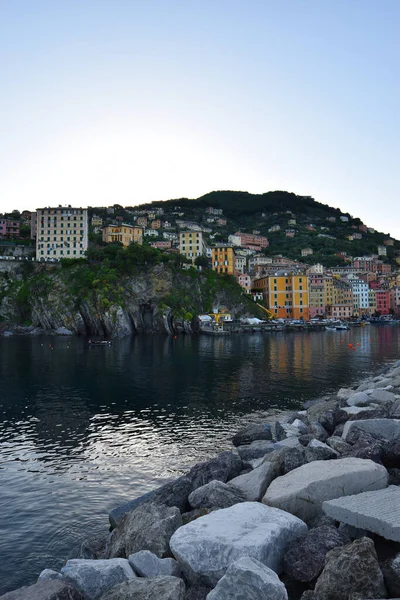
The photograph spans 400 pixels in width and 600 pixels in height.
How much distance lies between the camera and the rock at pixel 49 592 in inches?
263

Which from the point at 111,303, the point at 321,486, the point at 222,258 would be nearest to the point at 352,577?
the point at 321,486

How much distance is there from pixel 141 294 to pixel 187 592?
3761 inches

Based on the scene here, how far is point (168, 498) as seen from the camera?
10.8 m

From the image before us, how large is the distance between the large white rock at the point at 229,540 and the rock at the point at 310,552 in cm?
22

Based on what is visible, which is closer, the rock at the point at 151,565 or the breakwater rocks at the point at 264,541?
the breakwater rocks at the point at 264,541

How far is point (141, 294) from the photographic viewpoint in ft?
332

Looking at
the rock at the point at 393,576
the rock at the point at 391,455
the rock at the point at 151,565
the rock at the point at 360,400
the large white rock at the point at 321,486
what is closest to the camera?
the rock at the point at 393,576

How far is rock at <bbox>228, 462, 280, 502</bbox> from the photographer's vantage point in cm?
994

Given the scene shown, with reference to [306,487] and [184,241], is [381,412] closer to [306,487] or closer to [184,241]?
[306,487]

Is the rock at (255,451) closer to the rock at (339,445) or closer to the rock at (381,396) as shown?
the rock at (339,445)

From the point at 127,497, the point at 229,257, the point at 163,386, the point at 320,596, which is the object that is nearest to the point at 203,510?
the point at 320,596

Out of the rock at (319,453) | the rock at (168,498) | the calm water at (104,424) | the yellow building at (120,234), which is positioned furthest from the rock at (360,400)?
the yellow building at (120,234)

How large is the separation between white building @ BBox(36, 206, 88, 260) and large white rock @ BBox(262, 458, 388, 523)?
362 ft

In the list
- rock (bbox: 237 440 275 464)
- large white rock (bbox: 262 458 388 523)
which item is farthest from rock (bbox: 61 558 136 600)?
rock (bbox: 237 440 275 464)
